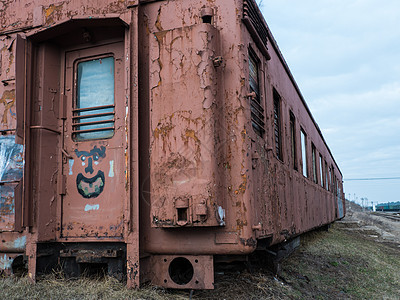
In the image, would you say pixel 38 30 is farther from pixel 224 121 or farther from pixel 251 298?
pixel 251 298

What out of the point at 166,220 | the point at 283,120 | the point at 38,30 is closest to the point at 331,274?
the point at 283,120

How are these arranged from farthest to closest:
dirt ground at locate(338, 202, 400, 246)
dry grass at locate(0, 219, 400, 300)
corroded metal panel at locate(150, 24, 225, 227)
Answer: dirt ground at locate(338, 202, 400, 246), dry grass at locate(0, 219, 400, 300), corroded metal panel at locate(150, 24, 225, 227)

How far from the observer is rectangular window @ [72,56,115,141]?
4223 millimetres

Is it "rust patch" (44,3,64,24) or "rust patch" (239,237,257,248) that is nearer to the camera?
"rust patch" (239,237,257,248)

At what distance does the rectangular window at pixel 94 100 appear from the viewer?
4223mm

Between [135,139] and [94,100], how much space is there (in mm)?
861

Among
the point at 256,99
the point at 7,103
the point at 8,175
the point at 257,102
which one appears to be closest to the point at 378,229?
the point at 256,99

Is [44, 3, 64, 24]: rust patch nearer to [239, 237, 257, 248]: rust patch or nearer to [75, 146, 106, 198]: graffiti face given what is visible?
[75, 146, 106, 198]: graffiti face

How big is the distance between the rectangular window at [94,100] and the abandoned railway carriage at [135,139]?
0.01m

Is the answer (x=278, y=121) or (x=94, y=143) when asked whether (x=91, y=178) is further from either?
(x=278, y=121)

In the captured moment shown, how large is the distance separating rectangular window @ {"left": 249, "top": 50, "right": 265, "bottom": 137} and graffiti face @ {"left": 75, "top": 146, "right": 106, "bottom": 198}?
5.52 ft

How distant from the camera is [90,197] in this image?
412 centimetres

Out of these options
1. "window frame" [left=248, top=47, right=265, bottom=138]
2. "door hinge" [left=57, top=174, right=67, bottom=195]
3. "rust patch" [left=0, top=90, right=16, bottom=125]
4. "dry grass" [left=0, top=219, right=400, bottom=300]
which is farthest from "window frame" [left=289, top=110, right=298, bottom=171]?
"rust patch" [left=0, top=90, right=16, bottom=125]

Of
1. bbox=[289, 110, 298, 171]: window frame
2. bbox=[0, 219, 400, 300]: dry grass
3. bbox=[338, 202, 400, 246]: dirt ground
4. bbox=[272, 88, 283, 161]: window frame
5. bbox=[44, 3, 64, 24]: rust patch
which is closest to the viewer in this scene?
bbox=[0, 219, 400, 300]: dry grass
